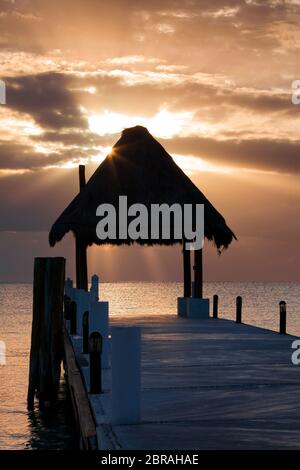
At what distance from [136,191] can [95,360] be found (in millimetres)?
17230

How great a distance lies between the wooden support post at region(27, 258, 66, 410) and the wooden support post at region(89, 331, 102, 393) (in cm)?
449

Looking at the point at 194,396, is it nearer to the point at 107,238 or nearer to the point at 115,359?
the point at 115,359

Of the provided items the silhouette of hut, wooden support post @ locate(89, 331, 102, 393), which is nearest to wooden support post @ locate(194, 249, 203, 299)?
the silhouette of hut

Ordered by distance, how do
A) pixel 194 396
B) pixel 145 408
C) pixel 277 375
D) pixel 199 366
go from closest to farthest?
pixel 145 408, pixel 194 396, pixel 277 375, pixel 199 366

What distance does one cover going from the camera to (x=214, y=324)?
22797 millimetres

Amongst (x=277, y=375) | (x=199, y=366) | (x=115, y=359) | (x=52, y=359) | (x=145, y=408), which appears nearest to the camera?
(x=115, y=359)

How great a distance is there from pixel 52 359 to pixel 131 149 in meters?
14.6

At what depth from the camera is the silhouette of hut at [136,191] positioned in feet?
86.8

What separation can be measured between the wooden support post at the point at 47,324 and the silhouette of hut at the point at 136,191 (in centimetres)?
1146

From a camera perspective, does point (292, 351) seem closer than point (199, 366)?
No

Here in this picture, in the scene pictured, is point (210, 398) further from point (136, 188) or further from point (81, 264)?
point (81, 264)

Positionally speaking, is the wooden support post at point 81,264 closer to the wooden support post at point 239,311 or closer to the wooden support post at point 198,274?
the wooden support post at point 198,274
